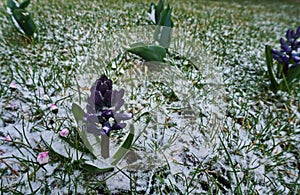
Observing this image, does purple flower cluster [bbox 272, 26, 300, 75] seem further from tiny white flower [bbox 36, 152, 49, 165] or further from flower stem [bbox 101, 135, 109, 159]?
tiny white flower [bbox 36, 152, 49, 165]

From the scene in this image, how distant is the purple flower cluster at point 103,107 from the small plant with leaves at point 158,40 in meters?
0.70

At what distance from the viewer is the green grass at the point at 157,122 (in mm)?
1114

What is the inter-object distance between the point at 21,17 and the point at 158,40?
1062 mm

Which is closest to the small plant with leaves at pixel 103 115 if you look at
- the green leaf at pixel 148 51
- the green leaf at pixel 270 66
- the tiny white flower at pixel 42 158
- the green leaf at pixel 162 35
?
the tiny white flower at pixel 42 158

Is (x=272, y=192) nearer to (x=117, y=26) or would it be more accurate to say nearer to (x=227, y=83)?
(x=227, y=83)

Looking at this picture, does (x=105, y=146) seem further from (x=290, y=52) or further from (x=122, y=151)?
(x=290, y=52)

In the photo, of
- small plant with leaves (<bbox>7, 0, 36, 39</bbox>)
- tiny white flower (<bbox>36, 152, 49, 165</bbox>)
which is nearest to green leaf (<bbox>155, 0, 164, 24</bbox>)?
small plant with leaves (<bbox>7, 0, 36, 39</bbox>)

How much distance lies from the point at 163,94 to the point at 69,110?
1.80 ft

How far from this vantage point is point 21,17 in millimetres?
2035

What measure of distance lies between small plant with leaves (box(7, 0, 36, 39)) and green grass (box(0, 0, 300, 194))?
0.12 meters

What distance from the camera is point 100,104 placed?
0.94 m

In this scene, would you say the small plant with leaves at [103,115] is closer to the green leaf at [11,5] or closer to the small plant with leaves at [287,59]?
the small plant with leaves at [287,59]

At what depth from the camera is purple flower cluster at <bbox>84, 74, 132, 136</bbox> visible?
0.93 metres

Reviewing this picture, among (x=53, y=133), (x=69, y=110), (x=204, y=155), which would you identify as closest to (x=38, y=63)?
(x=69, y=110)
